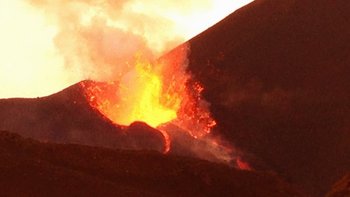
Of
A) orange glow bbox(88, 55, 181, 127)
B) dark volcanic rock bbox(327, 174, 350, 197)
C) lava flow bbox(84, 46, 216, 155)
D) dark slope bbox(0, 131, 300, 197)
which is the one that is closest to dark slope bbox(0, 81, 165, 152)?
lava flow bbox(84, 46, 216, 155)

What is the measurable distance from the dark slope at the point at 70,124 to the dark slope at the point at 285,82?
5809 millimetres

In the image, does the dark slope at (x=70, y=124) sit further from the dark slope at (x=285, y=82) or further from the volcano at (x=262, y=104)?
the dark slope at (x=285, y=82)

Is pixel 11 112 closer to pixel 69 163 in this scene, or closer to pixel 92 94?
pixel 92 94

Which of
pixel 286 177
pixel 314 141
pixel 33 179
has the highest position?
pixel 314 141

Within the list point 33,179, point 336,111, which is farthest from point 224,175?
point 336,111

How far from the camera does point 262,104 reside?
45.4 metres

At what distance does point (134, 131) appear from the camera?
41.8 m

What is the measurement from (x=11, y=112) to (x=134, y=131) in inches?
371

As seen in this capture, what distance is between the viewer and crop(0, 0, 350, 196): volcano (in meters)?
41.9

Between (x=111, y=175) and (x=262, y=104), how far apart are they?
62.6ft

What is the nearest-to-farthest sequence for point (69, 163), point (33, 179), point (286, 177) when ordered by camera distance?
point (33, 179), point (69, 163), point (286, 177)

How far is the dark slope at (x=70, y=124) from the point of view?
41.7 meters

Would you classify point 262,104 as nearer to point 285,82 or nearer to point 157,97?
point 285,82

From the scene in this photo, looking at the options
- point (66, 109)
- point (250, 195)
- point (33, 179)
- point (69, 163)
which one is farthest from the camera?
point (66, 109)
